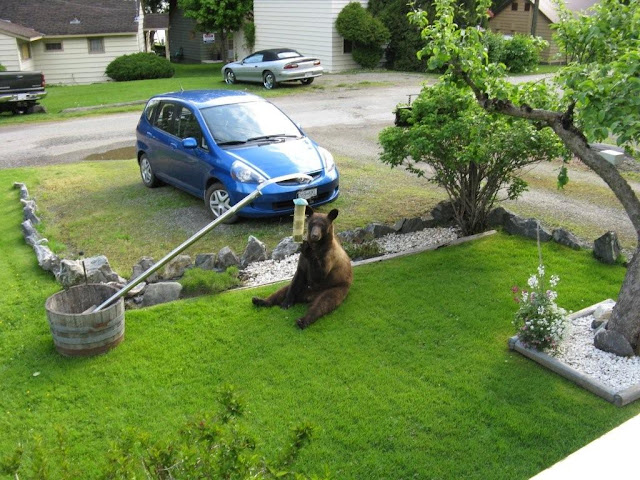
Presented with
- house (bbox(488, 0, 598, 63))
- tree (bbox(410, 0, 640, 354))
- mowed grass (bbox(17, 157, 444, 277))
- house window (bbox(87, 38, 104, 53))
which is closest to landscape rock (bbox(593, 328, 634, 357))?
tree (bbox(410, 0, 640, 354))

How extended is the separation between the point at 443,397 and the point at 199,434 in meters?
3.03

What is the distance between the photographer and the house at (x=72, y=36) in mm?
34656

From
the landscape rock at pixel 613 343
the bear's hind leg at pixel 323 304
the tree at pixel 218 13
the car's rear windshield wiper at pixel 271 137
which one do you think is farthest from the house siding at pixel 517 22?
the landscape rock at pixel 613 343

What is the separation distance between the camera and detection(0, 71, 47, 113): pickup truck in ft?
78.0

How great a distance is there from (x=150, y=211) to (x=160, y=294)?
4.12m

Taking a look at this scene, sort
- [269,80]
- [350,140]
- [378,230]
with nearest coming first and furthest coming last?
[378,230], [350,140], [269,80]

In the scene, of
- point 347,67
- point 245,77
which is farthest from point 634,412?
point 347,67

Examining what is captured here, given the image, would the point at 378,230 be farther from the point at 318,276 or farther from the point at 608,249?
the point at 608,249

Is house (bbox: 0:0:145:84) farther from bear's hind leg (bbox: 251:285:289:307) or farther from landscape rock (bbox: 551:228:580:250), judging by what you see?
landscape rock (bbox: 551:228:580:250)

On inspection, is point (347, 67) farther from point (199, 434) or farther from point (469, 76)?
point (199, 434)

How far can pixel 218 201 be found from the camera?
36.4 feet

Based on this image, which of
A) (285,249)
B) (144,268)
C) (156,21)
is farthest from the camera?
(156,21)

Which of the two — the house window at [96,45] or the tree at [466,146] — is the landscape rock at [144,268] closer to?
the tree at [466,146]

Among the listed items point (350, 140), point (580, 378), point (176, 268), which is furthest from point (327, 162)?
point (350, 140)
